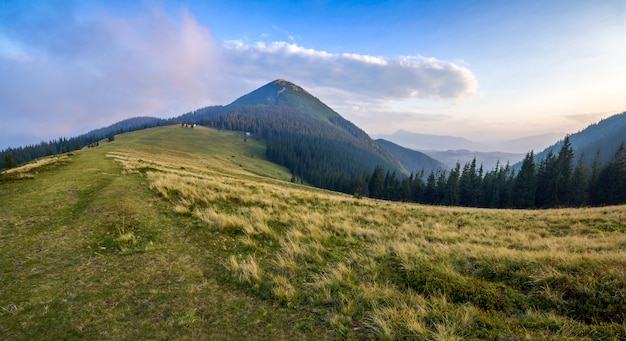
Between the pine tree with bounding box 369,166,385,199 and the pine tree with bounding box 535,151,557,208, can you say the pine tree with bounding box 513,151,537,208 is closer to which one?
the pine tree with bounding box 535,151,557,208

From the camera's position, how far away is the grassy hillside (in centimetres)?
500

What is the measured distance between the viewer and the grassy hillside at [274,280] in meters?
5.00

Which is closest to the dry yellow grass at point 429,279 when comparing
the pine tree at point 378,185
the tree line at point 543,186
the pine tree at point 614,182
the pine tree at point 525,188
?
the tree line at point 543,186

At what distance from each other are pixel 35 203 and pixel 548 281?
19.9 m

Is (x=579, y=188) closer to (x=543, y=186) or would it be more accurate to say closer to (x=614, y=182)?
(x=614, y=182)

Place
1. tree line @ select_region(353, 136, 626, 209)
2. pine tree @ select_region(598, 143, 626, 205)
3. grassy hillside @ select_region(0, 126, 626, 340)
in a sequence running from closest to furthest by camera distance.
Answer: grassy hillside @ select_region(0, 126, 626, 340) → pine tree @ select_region(598, 143, 626, 205) → tree line @ select_region(353, 136, 626, 209)

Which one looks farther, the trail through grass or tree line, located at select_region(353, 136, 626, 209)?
tree line, located at select_region(353, 136, 626, 209)

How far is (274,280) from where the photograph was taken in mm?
6812

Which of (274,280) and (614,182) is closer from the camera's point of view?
(274,280)

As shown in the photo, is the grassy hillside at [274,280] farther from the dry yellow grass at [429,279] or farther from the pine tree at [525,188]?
the pine tree at [525,188]

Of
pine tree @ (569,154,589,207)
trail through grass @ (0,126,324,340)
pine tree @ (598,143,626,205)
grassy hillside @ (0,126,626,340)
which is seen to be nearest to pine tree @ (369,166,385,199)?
pine tree @ (569,154,589,207)

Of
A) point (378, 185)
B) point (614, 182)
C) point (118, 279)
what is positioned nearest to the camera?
point (118, 279)

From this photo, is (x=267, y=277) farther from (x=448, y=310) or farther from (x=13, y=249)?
(x=13, y=249)

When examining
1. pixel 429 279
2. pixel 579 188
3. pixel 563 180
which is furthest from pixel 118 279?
pixel 563 180
